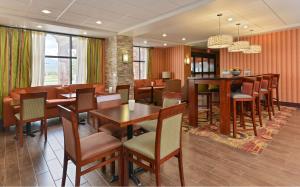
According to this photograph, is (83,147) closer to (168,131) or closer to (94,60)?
(168,131)

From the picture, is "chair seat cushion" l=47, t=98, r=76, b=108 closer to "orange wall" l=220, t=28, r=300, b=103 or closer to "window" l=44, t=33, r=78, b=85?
"window" l=44, t=33, r=78, b=85

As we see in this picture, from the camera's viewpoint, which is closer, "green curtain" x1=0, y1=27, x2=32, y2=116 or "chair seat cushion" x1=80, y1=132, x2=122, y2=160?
"chair seat cushion" x1=80, y1=132, x2=122, y2=160

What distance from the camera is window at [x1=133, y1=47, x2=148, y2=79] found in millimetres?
9273

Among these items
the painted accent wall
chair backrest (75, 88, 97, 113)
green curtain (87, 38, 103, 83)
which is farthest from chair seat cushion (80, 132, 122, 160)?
the painted accent wall

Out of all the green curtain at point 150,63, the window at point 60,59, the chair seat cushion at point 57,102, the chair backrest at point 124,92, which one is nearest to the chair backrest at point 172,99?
the chair backrest at point 124,92

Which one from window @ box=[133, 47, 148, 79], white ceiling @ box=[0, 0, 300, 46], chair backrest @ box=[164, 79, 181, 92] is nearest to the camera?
white ceiling @ box=[0, 0, 300, 46]

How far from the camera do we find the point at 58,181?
7.22ft

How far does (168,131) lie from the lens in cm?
183

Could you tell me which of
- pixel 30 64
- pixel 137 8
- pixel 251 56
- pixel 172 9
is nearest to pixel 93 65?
pixel 30 64

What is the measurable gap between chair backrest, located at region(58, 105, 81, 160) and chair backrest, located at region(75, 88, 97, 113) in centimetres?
242

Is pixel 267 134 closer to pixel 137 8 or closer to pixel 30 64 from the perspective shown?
pixel 137 8

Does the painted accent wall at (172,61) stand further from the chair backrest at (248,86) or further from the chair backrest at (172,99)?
the chair backrest at (172,99)

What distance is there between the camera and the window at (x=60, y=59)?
243 inches

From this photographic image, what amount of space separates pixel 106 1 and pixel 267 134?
14.5ft
